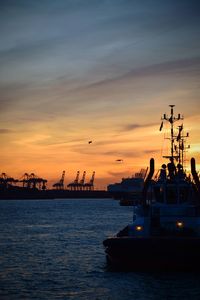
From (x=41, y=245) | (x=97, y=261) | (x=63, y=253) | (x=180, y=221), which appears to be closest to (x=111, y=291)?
(x=180, y=221)

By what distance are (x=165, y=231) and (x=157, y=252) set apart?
286cm

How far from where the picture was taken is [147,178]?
37781 mm

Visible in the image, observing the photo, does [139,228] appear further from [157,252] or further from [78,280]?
[78,280]

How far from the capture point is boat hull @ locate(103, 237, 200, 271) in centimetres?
2984

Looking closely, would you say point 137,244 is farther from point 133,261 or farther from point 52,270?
point 52,270

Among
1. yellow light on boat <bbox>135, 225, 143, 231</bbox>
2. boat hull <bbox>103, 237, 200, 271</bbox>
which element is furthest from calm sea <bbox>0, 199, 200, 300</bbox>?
yellow light on boat <bbox>135, 225, 143, 231</bbox>

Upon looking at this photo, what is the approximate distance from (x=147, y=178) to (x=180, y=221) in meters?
5.73

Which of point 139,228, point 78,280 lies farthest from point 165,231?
point 78,280

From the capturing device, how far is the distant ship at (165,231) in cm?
3002

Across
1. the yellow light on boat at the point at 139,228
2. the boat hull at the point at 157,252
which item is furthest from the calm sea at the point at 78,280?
the yellow light on boat at the point at 139,228

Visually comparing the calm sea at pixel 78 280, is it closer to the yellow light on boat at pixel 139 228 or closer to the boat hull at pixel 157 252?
the boat hull at pixel 157 252

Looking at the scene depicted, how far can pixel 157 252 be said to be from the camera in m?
30.2

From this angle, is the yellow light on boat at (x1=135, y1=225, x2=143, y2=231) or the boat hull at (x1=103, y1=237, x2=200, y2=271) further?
the yellow light on boat at (x1=135, y1=225, x2=143, y2=231)

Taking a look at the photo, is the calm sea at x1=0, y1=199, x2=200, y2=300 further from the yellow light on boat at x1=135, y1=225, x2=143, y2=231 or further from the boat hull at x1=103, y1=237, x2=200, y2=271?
the yellow light on boat at x1=135, y1=225, x2=143, y2=231
